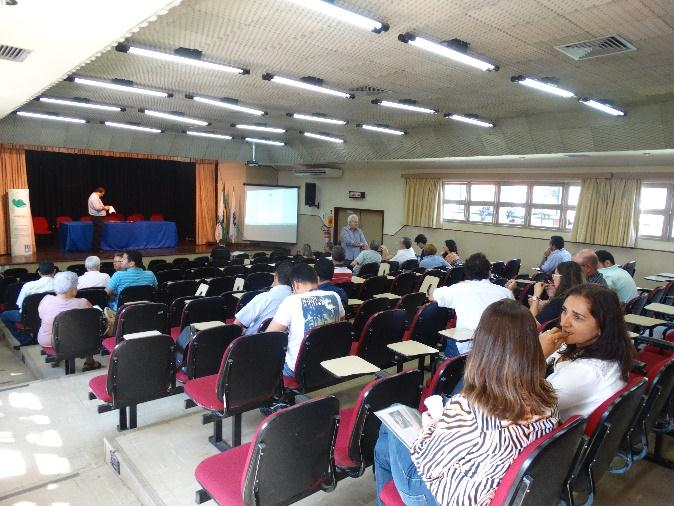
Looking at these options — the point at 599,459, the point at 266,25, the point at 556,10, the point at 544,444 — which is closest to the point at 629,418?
the point at 599,459

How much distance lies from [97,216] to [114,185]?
3484 millimetres

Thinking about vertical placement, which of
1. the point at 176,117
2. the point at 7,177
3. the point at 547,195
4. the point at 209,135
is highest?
the point at 209,135

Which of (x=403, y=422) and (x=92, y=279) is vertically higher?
(x=403, y=422)

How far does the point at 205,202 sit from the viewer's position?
1582cm

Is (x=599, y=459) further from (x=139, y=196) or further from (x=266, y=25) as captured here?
(x=139, y=196)

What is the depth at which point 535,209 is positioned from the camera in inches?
433

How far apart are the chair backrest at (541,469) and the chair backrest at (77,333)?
383 centimetres

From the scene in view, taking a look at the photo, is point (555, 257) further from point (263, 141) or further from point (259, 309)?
point (263, 141)

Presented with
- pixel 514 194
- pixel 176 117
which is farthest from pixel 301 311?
pixel 514 194

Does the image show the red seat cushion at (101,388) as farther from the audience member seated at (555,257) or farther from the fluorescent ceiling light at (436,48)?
the audience member seated at (555,257)

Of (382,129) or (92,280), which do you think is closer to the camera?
(92,280)

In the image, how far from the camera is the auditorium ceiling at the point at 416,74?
4.29 meters

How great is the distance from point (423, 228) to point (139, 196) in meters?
10.5

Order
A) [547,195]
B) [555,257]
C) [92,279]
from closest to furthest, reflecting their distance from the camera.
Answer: [92,279] → [555,257] → [547,195]
